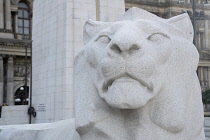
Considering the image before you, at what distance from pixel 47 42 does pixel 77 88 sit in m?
8.87

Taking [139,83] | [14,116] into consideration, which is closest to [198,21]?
[14,116]

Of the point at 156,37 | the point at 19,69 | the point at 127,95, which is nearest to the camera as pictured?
the point at 127,95

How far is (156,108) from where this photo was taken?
3600 millimetres

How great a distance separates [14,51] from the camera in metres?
36.3

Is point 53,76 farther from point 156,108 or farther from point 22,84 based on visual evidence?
point 22,84

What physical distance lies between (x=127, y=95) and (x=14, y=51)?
112 ft

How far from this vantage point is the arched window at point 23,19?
132ft

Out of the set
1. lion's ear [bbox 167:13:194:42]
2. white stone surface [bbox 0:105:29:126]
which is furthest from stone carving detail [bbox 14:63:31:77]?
lion's ear [bbox 167:13:194:42]

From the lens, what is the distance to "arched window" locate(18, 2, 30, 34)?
40250 millimetres

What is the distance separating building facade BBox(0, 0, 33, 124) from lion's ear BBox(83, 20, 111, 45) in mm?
31246

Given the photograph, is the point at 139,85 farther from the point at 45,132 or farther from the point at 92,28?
the point at 45,132

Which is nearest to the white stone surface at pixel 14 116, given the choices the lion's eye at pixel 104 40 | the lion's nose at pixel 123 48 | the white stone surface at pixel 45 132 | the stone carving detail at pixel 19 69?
the white stone surface at pixel 45 132

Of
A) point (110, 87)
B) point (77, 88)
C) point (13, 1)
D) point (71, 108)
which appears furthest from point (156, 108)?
point (13, 1)

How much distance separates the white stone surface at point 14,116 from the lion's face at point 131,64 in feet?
34.2
